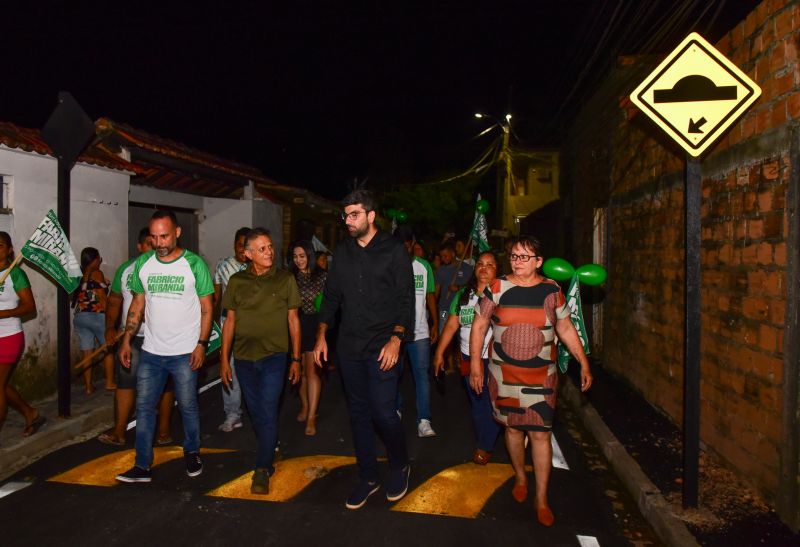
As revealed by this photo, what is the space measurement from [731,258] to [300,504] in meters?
4.00

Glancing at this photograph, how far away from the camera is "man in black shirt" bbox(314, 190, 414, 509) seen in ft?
13.9

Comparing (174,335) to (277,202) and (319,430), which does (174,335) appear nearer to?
(319,430)

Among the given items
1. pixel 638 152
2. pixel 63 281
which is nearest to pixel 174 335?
pixel 63 281

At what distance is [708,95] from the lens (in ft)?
13.4

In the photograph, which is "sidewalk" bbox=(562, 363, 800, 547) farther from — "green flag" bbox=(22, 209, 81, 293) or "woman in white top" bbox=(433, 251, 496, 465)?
"green flag" bbox=(22, 209, 81, 293)

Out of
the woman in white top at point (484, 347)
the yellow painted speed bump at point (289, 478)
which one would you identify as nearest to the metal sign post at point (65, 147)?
the yellow painted speed bump at point (289, 478)

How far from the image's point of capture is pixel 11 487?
4.55 meters

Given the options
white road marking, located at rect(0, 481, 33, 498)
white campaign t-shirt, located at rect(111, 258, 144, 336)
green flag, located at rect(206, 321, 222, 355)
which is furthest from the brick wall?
white road marking, located at rect(0, 481, 33, 498)

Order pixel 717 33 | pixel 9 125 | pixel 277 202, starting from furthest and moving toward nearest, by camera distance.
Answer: pixel 277 202 → pixel 9 125 → pixel 717 33

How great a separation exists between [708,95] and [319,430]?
183 inches

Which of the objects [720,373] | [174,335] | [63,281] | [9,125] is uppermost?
[9,125]

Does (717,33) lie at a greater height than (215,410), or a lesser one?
greater

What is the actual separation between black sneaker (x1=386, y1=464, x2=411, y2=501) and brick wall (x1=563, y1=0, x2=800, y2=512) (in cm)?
263

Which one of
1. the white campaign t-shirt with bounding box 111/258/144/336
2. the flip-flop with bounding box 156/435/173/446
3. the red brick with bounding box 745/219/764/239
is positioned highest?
the red brick with bounding box 745/219/764/239
